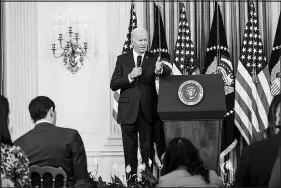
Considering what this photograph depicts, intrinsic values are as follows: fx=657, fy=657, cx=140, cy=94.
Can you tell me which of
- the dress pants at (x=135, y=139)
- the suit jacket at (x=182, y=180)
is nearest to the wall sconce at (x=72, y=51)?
the dress pants at (x=135, y=139)

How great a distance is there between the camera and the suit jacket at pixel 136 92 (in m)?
7.16

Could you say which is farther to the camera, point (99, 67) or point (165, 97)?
point (99, 67)

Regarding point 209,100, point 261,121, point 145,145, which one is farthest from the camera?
point 261,121

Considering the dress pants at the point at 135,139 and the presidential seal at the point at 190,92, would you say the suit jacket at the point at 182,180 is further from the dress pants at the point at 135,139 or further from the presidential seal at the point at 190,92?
the dress pants at the point at 135,139

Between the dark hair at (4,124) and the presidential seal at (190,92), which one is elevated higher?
the presidential seal at (190,92)

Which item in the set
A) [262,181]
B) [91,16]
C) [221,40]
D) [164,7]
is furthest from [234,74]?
[262,181]

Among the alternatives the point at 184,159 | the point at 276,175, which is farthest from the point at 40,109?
the point at 276,175

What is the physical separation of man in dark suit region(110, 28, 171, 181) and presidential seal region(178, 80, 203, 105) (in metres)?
0.50

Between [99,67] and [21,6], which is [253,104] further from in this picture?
[21,6]

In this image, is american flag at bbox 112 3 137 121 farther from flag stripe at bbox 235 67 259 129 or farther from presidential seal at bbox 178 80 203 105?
presidential seal at bbox 178 80 203 105

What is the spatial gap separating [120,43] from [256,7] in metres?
1.99

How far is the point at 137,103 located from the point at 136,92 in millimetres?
123

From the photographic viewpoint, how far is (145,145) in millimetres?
7164

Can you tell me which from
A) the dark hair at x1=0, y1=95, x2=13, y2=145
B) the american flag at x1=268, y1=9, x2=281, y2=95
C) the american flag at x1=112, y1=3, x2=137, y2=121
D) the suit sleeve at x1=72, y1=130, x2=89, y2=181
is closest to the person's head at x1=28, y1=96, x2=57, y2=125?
the suit sleeve at x1=72, y1=130, x2=89, y2=181
